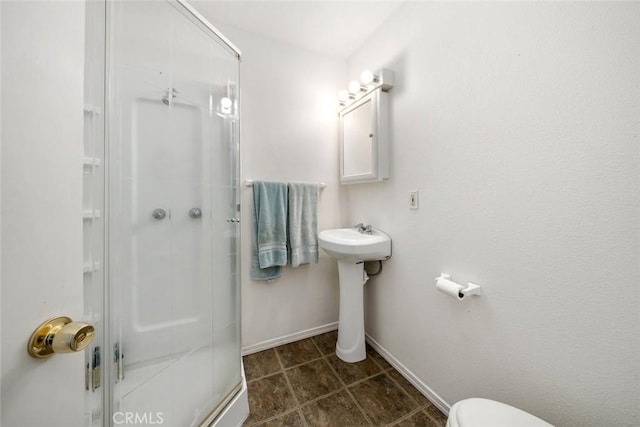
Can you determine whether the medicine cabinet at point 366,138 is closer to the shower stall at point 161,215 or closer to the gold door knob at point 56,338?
the shower stall at point 161,215

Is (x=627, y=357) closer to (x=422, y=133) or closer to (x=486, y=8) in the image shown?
(x=422, y=133)

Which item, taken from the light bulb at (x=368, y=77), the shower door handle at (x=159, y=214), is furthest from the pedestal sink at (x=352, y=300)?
the light bulb at (x=368, y=77)

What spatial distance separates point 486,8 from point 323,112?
3.58 ft

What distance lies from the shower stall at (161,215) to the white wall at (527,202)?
104 centimetres

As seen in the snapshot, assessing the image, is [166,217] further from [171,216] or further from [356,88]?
[356,88]

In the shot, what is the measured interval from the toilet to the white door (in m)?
0.98

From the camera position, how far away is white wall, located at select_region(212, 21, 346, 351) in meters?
1.58

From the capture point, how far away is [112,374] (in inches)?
25.7

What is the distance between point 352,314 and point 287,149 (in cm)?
124

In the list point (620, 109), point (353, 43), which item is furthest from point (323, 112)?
point (620, 109)

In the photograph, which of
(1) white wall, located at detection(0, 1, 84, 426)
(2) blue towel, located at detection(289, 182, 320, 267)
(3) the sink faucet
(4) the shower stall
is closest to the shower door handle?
(4) the shower stall

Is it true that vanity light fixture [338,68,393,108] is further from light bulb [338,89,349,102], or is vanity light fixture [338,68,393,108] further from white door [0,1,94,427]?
white door [0,1,94,427]

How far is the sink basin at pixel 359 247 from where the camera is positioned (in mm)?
1328

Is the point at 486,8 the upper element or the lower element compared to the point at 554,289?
upper
